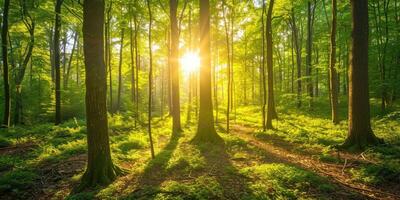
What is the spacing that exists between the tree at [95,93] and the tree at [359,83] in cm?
784

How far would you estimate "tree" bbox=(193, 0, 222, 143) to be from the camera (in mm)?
11306

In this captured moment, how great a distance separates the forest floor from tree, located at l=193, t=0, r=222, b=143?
2.44 ft

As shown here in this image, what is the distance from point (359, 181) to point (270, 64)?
9628 millimetres

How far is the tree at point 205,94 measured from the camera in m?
11.3

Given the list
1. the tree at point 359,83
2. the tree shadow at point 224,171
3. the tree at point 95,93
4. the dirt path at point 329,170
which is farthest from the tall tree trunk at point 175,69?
the tree at point 359,83

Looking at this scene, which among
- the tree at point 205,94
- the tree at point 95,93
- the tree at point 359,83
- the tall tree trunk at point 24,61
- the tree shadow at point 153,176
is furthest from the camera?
the tall tree trunk at point 24,61

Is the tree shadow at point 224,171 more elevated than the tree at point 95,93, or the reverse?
the tree at point 95,93

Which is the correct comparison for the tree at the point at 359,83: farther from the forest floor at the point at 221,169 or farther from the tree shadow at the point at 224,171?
the tree shadow at the point at 224,171

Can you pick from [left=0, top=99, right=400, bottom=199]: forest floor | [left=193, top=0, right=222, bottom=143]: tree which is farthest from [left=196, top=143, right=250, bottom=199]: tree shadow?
[left=193, top=0, right=222, bottom=143]: tree

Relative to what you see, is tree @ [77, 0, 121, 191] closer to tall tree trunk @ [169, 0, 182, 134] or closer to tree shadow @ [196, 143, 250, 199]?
tree shadow @ [196, 143, 250, 199]

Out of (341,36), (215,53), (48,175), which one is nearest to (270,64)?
(341,36)

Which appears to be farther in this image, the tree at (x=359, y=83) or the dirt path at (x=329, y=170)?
the tree at (x=359, y=83)

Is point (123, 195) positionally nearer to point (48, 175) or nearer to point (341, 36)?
point (48, 175)

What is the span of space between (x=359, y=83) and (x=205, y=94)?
5.80 m
